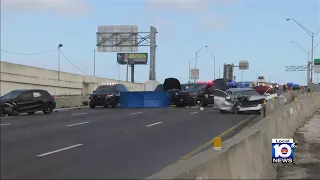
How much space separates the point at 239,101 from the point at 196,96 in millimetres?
7801

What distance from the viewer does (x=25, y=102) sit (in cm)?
2253

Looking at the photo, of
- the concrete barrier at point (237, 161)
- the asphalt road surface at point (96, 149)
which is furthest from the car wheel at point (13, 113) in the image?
the concrete barrier at point (237, 161)

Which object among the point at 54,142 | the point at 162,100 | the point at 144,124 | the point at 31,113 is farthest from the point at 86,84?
the point at 54,142

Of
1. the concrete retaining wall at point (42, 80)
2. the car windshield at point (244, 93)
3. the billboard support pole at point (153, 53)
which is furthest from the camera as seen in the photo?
the billboard support pole at point (153, 53)

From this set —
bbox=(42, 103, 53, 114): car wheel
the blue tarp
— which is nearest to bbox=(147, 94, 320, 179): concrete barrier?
bbox=(42, 103, 53, 114): car wheel

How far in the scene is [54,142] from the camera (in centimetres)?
1189

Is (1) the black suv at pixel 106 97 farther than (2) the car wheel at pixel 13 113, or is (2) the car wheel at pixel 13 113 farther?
(1) the black suv at pixel 106 97

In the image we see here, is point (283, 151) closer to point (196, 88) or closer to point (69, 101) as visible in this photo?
point (196, 88)

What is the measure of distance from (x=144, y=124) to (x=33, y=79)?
31.3m

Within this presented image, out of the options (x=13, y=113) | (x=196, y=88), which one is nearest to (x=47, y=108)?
(x=13, y=113)

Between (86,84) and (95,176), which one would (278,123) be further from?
(86,84)

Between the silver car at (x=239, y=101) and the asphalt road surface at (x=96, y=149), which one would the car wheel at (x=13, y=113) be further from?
the silver car at (x=239, y=101)

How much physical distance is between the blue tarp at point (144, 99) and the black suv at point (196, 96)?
41.3 inches

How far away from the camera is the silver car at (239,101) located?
23312mm
